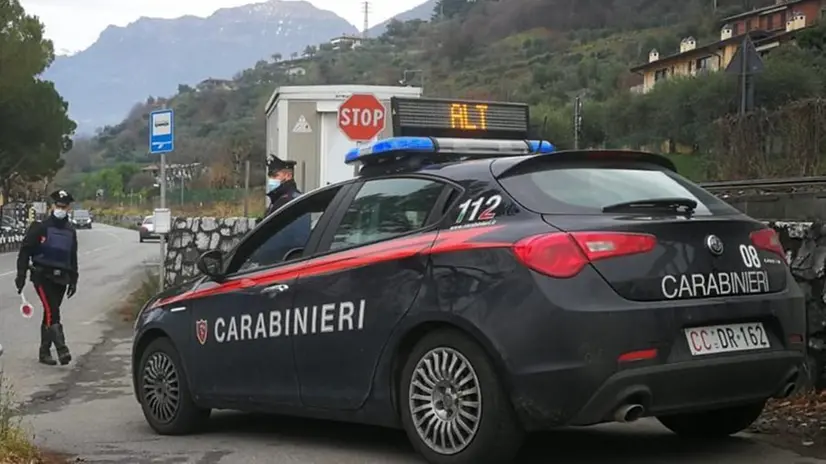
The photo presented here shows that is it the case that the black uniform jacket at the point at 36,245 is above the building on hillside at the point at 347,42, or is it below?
below

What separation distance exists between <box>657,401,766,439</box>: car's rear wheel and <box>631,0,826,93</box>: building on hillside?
4369cm

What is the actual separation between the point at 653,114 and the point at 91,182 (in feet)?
363

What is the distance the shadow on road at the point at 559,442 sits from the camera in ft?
18.8

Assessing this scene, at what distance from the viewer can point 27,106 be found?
54.1 metres

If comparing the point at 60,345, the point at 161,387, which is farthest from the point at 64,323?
the point at 161,387

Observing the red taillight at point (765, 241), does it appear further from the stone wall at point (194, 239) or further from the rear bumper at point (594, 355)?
the stone wall at point (194, 239)

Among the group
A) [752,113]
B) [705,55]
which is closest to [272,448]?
[752,113]

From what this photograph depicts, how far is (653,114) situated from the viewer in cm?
4447


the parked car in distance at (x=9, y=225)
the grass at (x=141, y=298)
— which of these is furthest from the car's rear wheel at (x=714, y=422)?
the parked car in distance at (x=9, y=225)

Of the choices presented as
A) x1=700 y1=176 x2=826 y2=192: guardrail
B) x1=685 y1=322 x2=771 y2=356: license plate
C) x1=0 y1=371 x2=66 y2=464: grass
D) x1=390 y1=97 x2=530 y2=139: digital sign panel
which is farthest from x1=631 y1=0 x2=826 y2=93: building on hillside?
x1=0 y1=371 x2=66 y2=464: grass

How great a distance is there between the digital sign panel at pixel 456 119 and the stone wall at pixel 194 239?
15.3ft

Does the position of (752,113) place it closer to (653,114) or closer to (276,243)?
(276,243)

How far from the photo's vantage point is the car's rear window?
5.18 metres

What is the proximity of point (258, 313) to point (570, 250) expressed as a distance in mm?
2200
